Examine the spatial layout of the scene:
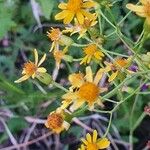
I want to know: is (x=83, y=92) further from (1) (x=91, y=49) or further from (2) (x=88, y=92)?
(1) (x=91, y=49)

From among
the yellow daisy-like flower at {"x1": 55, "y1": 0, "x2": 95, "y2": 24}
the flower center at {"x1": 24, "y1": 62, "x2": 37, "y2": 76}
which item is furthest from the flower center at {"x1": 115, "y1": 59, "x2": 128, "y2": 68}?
the flower center at {"x1": 24, "y1": 62, "x2": 37, "y2": 76}

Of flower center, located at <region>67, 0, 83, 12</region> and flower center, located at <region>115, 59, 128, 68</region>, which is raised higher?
flower center, located at <region>67, 0, 83, 12</region>

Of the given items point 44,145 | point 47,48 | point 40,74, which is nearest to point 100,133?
point 44,145

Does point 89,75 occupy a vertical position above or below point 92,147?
above

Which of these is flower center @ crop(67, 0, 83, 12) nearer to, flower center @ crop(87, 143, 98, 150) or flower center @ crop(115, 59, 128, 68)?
flower center @ crop(115, 59, 128, 68)

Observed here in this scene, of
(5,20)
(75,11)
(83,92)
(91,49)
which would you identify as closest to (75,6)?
(75,11)

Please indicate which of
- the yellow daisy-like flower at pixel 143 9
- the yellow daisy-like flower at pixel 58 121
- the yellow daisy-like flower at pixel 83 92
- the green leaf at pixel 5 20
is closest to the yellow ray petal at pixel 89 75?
the yellow daisy-like flower at pixel 83 92

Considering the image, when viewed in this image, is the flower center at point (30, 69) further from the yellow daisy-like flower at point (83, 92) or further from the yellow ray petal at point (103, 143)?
the yellow ray petal at point (103, 143)

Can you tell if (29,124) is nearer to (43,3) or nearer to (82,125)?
(82,125)
